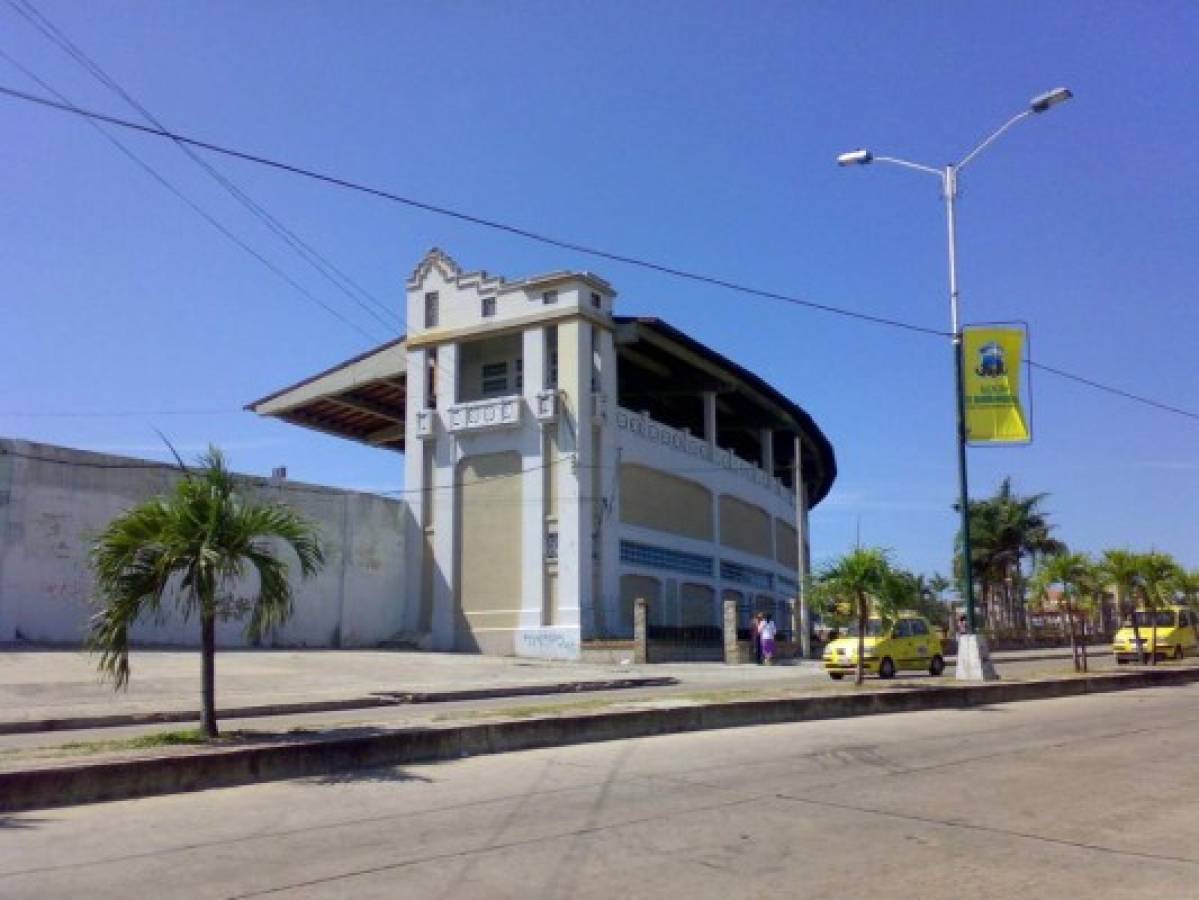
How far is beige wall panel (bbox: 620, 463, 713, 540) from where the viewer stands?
1647 inches

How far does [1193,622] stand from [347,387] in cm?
3736

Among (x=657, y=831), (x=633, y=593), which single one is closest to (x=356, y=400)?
(x=633, y=593)

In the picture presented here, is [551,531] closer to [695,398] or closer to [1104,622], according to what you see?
[695,398]

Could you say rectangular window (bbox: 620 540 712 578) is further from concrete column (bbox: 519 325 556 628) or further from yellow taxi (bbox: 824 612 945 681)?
yellow taxi (bbox: 824 612 945 681)

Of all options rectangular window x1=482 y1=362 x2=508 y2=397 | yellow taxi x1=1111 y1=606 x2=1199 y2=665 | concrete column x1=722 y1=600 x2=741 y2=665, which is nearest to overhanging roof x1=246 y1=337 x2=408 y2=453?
rectangular window x1=482 y1=362 x2=508 y2=397

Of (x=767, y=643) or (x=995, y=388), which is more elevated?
(x=995, y=388)

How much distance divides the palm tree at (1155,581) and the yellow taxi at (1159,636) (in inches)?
26.0

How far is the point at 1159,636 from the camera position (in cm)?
3953

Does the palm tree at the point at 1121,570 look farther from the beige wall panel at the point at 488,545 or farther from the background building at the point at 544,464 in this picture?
the beige wall panel at the point at 488,545

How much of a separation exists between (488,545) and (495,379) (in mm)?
7355

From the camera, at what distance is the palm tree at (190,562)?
38.6 ft

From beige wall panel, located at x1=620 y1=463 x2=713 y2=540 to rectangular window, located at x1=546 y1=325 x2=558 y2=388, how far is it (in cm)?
427

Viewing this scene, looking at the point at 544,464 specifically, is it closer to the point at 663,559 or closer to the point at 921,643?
the point at 663,559

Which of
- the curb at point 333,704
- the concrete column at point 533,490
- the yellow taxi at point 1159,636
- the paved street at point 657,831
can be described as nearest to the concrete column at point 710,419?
the concrete column at point 533,490
